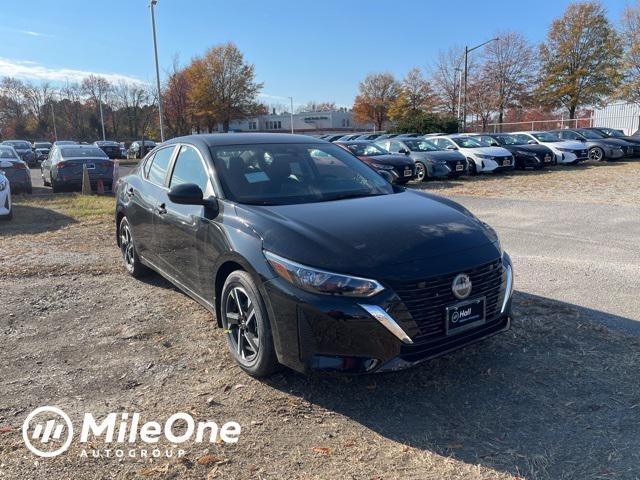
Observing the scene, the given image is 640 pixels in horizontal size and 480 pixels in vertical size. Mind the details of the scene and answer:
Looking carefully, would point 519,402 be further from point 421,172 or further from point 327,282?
point 421,172

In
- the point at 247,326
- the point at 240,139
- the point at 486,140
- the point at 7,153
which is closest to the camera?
the point at 247,326

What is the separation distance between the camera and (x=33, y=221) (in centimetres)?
1042

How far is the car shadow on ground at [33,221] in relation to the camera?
945 centimetres

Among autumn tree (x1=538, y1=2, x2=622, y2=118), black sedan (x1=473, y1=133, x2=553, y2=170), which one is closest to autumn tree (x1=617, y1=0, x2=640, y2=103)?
autumn tree (x1=538, y1=2, x2=622, y2=118)

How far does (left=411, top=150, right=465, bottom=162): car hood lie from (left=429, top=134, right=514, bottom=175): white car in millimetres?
1139

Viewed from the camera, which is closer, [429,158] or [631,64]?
[429,158]

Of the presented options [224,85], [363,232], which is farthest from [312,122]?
[363,232]

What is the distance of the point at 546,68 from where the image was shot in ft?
136

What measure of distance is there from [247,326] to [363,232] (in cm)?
106

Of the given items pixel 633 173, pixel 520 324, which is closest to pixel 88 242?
pixel 520 324

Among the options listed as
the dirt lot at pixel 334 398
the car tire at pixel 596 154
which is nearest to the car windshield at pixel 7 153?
the dirt lot at pixel 334 398

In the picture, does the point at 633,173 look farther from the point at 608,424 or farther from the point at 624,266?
the point at 608,424

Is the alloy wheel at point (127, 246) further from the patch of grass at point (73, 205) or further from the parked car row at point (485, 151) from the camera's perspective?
the parked car row at point (485, 151)

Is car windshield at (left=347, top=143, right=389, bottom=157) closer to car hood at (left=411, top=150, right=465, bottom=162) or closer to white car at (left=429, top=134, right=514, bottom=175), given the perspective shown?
car hood at (left=411, top=150, right=465, bottom=162)
